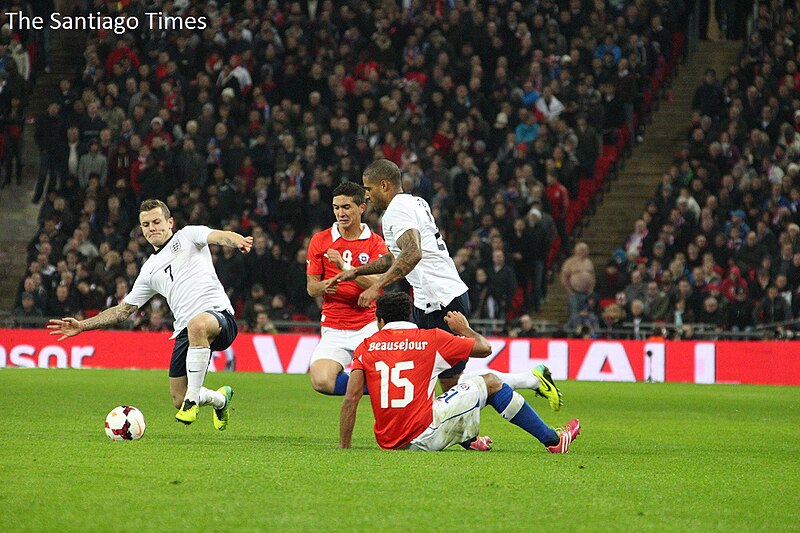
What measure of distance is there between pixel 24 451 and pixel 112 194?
53.8 ft

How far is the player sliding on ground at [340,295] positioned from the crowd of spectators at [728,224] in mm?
10674

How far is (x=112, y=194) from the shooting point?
2456 centimetres

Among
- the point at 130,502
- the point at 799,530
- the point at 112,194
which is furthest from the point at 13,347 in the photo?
the point at 799,530

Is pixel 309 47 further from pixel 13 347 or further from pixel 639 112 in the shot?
pixel 13 347

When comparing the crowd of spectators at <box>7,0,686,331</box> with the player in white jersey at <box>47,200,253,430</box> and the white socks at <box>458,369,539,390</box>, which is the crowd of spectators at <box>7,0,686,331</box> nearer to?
the player in white jersey at <box>47,200,253,430</box>

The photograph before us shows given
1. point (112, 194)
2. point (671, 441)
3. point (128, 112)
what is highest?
point (128, 112)

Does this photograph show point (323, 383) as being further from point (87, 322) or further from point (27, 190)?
point (27, 190)

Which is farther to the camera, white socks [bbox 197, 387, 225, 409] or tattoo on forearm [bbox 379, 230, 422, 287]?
white socks [bbox 197, 387, 225, 409]

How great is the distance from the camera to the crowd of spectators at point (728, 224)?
20500 millimetres

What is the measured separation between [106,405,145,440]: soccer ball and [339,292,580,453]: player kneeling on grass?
175 centimetres

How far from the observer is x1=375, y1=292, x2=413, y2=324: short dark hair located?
28.7 ft

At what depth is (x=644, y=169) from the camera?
26219 millimetres
